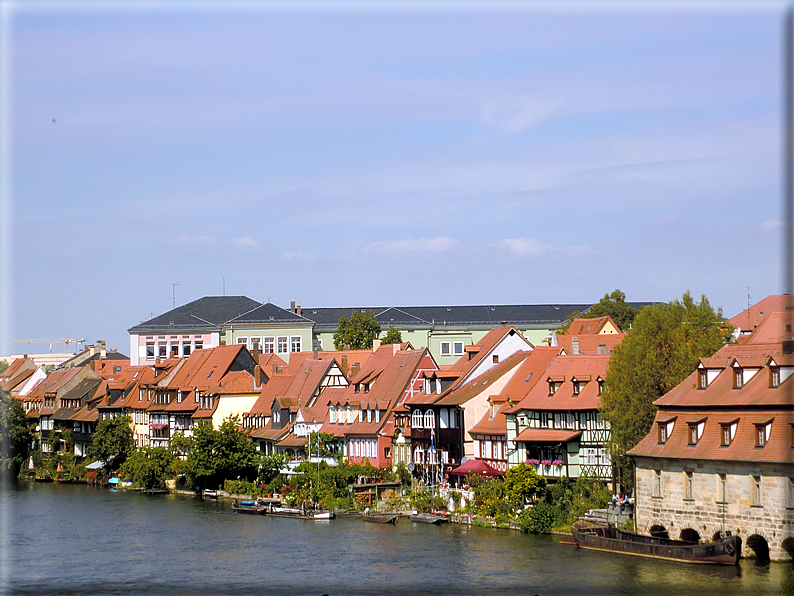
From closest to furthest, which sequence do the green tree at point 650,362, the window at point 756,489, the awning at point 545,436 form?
1. the window at point 756,489
2. the green tree at point 650,362
3. the awning at point 545,436

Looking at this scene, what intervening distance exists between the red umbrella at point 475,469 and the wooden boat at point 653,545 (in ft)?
34.1

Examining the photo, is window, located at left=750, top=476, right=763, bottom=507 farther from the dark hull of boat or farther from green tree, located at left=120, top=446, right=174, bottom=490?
green tree, located at left=120, top=446, right=174, bottom=490

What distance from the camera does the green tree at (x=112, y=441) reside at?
105250mm

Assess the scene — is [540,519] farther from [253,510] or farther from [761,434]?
[253,510]

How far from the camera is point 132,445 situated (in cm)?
10688

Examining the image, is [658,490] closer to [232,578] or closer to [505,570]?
[505,570]

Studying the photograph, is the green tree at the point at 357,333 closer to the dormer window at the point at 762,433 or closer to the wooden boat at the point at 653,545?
the wooden boat at the point at 653,545

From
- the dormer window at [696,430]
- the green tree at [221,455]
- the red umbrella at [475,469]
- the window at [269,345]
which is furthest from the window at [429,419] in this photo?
the window at [269,345]

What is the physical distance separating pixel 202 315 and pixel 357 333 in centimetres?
2711

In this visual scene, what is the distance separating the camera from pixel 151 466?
93.7 meters

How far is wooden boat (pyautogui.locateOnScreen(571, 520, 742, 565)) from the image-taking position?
4825 centimetres

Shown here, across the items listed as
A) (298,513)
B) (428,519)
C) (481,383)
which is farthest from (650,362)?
(298,513)

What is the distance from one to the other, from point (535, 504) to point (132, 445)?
177 feet

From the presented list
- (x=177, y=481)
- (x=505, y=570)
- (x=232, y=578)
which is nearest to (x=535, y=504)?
(x=505, y=570)
